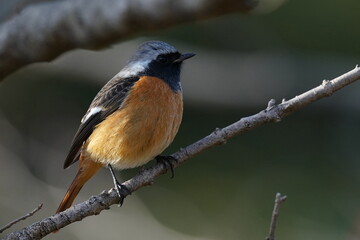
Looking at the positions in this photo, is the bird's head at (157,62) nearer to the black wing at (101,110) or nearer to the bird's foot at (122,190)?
the black wing at (101,110)

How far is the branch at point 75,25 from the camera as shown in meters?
4.77

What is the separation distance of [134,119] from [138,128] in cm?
8

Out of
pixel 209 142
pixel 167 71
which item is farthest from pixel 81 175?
pixel 209 142

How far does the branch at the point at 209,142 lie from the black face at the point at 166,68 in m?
1.08

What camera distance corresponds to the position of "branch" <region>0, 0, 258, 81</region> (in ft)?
15.6

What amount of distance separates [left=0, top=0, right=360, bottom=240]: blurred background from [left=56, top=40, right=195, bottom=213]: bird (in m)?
1.70

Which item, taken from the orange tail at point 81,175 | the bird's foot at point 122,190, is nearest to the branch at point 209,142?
the bird's foot at point 122,190

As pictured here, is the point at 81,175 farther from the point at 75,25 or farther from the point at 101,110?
the point at 75,25

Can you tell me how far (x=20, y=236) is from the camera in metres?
3.66

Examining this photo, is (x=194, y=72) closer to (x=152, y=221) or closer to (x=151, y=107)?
(x=152, y=221)

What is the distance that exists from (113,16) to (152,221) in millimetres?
2437

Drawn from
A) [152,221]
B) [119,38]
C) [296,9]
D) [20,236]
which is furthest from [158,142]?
[296,9]

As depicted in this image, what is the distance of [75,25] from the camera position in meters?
4.97

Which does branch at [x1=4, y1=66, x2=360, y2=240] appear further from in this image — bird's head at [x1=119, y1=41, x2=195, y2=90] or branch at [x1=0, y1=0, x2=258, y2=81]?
bird's head at [x1=119, y1=41, x2=195, y2=90]
